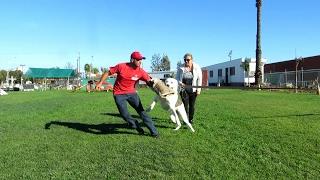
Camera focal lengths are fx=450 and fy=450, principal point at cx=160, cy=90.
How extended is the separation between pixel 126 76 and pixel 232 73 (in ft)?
222

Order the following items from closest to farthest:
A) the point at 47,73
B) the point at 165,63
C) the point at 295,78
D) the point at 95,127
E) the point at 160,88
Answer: the point at 160,88 < the point at 95,127 < the point at 295,78 < the point at 47,73 < the point at 165,63

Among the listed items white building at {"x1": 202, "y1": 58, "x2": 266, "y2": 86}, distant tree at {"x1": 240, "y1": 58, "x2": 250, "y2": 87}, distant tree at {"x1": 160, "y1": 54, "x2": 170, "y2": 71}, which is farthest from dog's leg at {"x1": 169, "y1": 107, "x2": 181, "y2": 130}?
distant tree at {"x1": 160, "y1": 54, "x2": 170, "y2": 71}

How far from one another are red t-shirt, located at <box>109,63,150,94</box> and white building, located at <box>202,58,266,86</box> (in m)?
56.9

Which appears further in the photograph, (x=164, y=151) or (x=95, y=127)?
(x=95, y=127)

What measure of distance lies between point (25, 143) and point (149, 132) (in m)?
2.64

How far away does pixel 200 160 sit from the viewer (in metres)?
7.26

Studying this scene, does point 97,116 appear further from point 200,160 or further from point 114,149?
point 200,160

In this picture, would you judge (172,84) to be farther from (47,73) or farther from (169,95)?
(47,73)

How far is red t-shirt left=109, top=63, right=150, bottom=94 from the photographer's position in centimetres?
929

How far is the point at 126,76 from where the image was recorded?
930 centimetres

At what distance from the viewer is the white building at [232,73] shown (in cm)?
6849

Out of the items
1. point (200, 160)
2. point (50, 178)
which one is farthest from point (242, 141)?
point (50, 178)

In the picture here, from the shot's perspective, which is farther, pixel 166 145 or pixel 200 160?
pixel 166 145

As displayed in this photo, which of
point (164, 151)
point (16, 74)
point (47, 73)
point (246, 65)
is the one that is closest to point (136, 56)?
point (164, 151)
